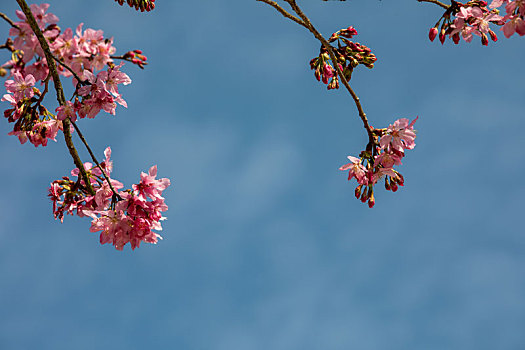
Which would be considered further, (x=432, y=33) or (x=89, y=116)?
(x=432, y=33)

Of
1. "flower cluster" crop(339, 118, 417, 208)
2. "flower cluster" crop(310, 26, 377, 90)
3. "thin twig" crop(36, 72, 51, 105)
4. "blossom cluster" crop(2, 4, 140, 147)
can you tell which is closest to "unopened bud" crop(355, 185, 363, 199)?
"flower cluster" crop(339, 118, 417, 208)

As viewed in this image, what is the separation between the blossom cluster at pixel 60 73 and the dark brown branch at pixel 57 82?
0.13 ft

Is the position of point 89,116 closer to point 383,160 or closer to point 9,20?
point 9,20

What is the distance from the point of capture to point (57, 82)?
11.8 feet

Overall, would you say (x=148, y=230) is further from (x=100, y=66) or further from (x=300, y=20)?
(x=300, y=20)

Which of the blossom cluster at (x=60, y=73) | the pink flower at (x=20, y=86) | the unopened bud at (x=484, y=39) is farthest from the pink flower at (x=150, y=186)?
the unopened bud at (x=484, y=39)

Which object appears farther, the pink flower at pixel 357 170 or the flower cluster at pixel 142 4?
the flower cluster at pixel 142 4

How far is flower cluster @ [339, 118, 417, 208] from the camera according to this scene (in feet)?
13.3

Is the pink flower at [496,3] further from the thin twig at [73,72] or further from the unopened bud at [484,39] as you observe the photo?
the thin twig at [73,72]

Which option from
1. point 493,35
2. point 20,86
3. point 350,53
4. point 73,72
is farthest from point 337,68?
point 20,86

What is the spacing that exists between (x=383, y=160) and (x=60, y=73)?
8.52ft

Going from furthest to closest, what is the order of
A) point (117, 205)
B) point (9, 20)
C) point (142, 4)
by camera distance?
point (142, 4)
point (117, 205)
point (9, 20)

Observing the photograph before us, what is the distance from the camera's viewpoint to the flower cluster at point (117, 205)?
379cm

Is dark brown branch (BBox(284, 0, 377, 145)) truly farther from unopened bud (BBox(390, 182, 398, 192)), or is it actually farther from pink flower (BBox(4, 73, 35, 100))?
pink flower (BBox(4, 73, 35, 100))
